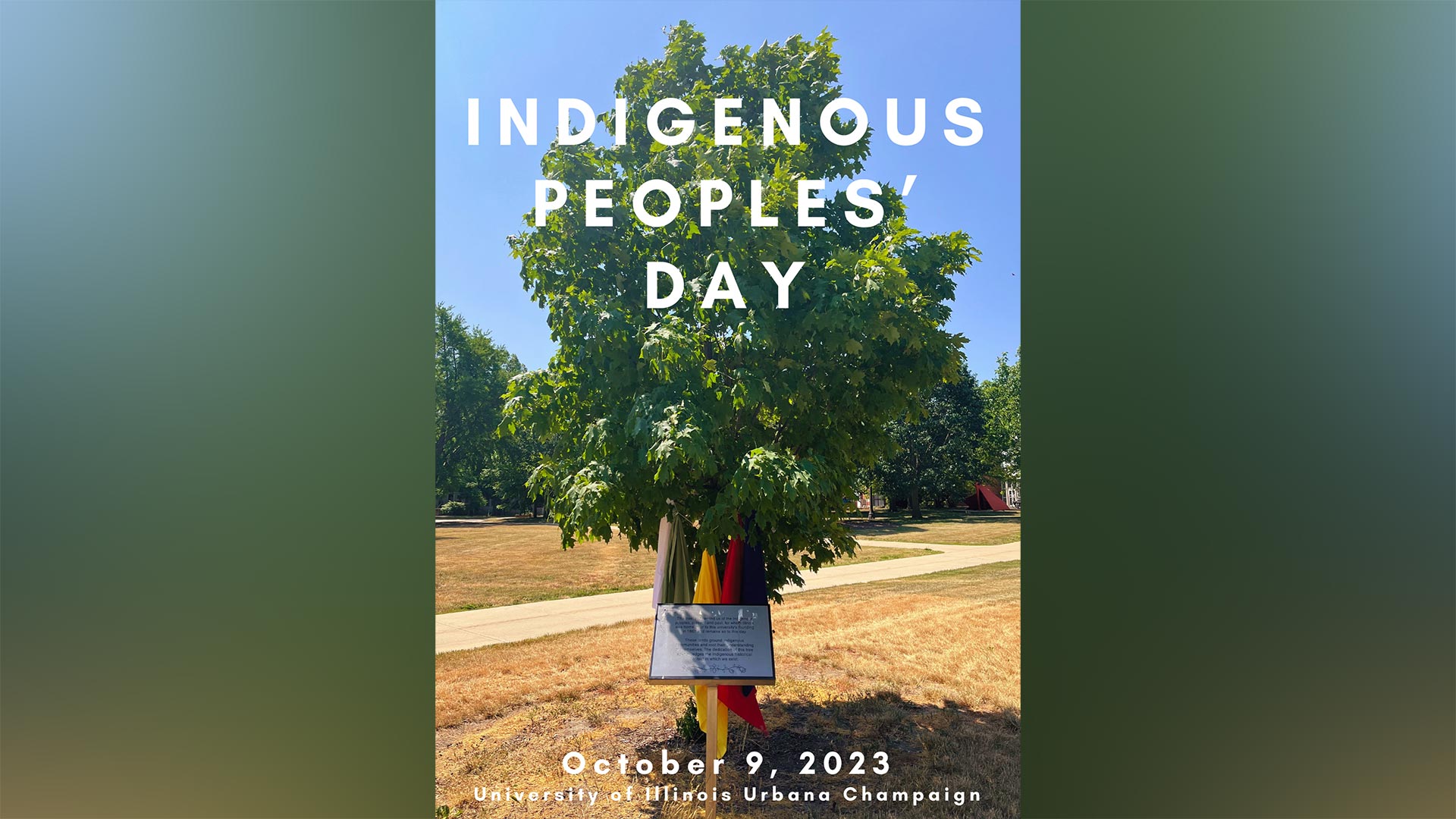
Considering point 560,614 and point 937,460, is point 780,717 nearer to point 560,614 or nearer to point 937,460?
point 560,614

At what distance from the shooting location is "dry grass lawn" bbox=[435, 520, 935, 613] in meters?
14.6

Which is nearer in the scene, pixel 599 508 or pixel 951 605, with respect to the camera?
pixel 599 508

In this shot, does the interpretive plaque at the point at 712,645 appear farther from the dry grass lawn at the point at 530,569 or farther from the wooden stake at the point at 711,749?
the dry grass lawn at the point at 530,569

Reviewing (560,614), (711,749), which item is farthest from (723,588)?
(560,614)

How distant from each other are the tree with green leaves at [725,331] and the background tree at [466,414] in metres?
35.9

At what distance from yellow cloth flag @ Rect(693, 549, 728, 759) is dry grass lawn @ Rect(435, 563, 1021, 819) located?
50 cm

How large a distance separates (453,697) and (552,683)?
1.07 m

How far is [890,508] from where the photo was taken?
128 feet

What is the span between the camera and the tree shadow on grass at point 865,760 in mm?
5382

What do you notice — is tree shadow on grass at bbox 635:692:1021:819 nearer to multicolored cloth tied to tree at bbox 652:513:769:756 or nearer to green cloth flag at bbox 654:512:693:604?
multicolored cloth tied to tree at bbox 652:513:769:756

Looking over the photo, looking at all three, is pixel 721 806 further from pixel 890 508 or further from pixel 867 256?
pixel 890 508

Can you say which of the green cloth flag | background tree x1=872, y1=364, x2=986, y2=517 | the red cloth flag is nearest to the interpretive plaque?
the red cloth flag

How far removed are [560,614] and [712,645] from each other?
805cm

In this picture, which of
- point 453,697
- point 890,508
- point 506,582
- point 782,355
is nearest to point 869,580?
point 506,582
